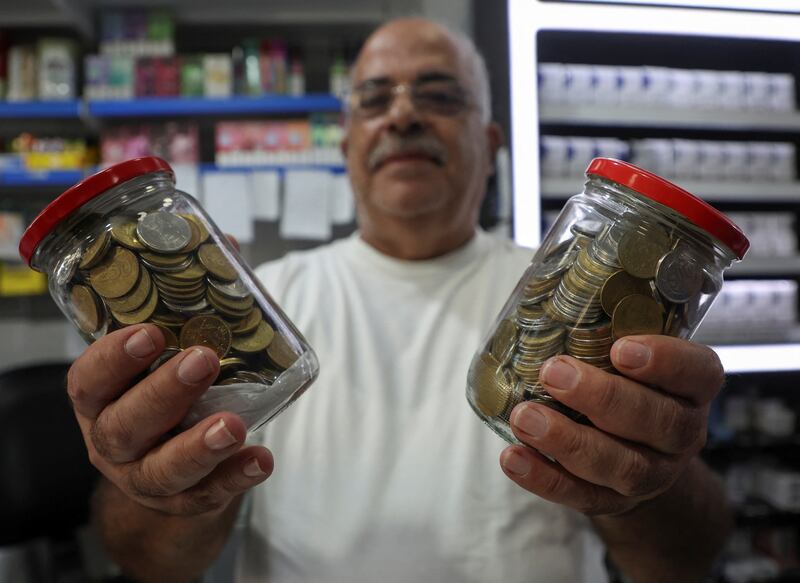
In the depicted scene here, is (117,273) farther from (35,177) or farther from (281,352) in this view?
(35,177)

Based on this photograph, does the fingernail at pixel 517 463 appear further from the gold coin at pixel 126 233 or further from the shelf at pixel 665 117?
the shelf at pixel 665 117

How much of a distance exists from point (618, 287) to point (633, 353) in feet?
0.18

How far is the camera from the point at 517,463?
52 cm

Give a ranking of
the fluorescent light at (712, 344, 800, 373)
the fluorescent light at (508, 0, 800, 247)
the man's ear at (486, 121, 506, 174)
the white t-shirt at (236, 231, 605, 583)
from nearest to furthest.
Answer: the white t-shirt at (236, 231, 605, 583) → the man's ear at (486, 121, 506, 174) → the fluorescent light at (508, 0, 800, 247) → the fluorescent light at (712, 344, 800, 373)

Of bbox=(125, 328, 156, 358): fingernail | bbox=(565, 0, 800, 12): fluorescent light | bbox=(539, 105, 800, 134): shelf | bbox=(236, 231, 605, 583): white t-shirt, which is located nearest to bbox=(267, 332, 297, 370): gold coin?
bbox=(125, 328, 156, 358): fingernail

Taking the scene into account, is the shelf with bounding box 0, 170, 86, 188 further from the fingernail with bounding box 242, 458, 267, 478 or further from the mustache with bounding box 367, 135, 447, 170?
the fingernail with bounding box 242, 458, 267, 478

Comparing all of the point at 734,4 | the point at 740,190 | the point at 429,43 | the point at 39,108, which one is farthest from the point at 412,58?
the point at 39,108

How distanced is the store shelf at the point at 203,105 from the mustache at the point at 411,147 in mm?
1104

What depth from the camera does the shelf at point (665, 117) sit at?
2006 millimetres

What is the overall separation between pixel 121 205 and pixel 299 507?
0.64 m

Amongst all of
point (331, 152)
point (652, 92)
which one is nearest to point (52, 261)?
point (331, 152)

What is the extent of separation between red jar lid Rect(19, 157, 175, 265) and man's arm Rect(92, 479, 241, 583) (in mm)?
445

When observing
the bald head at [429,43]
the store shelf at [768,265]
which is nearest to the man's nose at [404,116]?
the bald head at [429,43]

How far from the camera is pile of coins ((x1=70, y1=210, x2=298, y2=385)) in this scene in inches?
19.5
